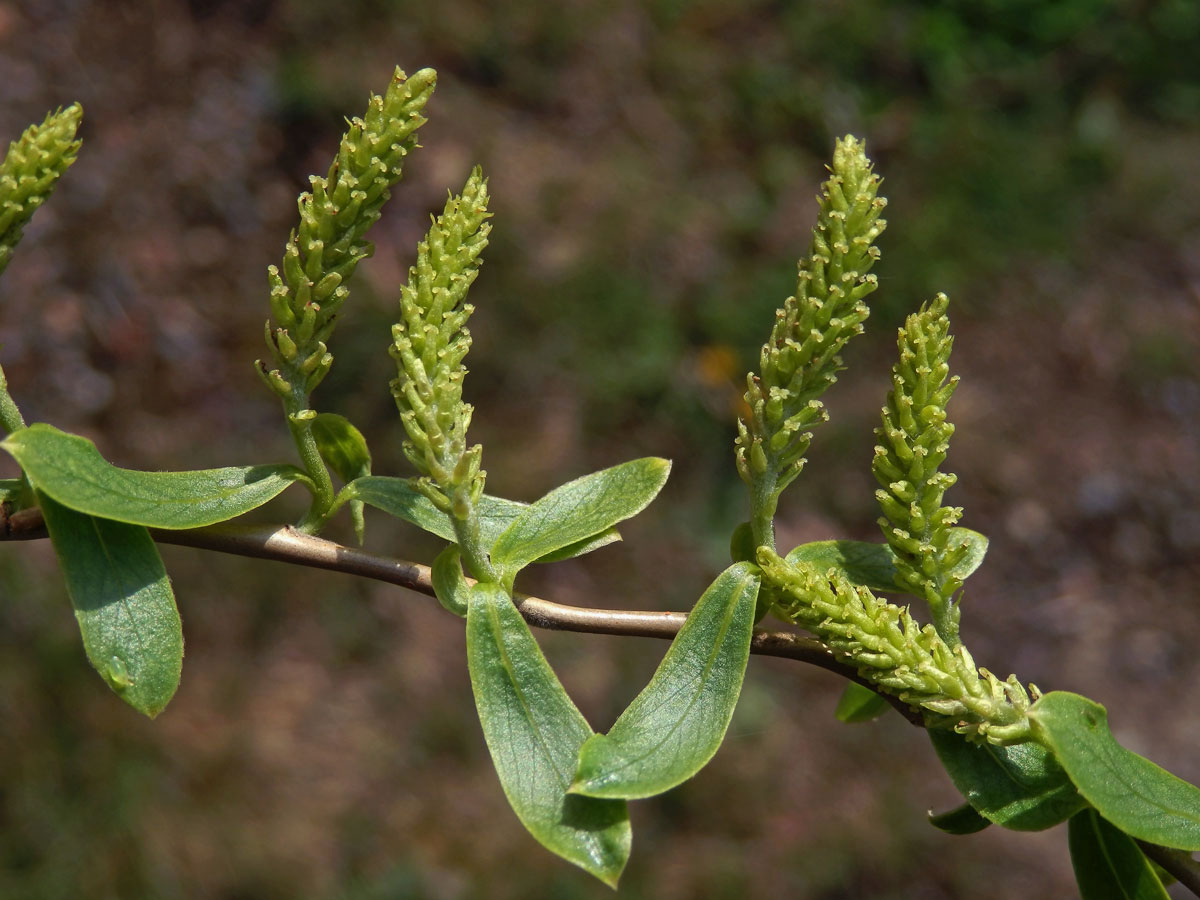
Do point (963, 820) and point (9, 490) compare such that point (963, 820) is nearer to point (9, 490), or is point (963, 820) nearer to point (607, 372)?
point (9, 490)

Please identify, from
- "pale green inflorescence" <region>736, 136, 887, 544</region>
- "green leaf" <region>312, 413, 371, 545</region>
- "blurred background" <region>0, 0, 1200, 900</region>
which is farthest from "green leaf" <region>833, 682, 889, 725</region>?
"blurred background" <region>0, 0, 1200, 900</region>

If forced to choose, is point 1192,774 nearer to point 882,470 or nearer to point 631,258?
point 631,258

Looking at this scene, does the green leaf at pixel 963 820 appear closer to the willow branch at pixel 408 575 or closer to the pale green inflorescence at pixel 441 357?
the willow branch at pixel 408 575

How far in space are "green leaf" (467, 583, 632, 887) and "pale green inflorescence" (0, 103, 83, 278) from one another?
2.15 feet

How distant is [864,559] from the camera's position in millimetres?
1300

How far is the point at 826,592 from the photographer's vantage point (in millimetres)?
1104

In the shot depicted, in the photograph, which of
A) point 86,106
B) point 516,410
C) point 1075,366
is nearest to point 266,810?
point 516,410

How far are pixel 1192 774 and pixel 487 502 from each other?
15.9 ft

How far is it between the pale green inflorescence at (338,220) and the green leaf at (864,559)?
62 centimetres

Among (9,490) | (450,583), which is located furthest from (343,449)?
(9,490)

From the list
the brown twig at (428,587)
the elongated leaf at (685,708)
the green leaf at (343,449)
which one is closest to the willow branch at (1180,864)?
the brown twig at (428,587)

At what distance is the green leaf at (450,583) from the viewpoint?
1.18 meters

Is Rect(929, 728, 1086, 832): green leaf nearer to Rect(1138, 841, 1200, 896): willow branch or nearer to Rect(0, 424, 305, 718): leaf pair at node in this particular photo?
Rect(1138, 841, 1200, 896): willow branch

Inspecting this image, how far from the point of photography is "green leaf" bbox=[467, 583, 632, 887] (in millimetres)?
1079
